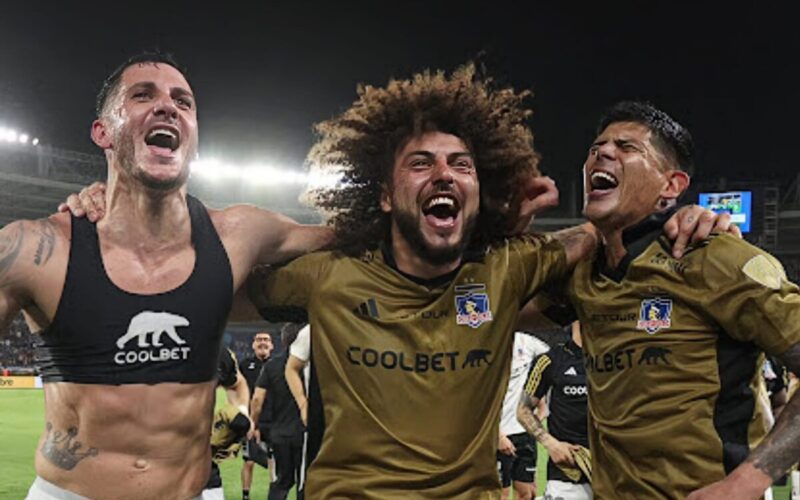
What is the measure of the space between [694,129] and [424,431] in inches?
1273

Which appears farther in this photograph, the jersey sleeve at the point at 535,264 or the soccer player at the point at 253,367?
the soccer player at the point at 253,367

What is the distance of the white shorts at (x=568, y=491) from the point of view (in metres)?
7.37

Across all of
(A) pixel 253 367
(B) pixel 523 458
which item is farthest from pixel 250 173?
(B) pixel 523 458

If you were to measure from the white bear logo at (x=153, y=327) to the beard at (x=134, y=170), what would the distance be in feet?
1.73

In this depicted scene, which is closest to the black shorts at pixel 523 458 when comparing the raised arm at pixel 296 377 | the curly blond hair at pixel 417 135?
the raised arm at pixel 296 377

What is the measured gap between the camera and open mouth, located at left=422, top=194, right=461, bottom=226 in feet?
11.4

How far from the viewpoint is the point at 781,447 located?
9.59 feet

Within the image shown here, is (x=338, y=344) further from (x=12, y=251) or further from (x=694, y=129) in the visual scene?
(x=694, y=129)

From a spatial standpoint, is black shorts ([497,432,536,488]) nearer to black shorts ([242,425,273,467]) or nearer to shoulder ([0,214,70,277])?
black shorts ([242,425,273,467])

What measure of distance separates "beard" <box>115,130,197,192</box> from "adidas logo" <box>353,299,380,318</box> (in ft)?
2.92

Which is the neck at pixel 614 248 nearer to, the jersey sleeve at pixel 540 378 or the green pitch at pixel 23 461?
the green pitch at pixel 23 461

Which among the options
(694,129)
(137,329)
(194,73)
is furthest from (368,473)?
(194,73)

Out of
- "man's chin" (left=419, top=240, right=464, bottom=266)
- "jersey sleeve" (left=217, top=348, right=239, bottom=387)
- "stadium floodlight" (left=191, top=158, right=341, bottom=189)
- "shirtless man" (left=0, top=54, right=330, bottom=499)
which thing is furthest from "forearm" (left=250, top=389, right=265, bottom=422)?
"stadium floodlight" (left=191, top=158, right=341, bottom=189)

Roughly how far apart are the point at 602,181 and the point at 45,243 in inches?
85.5
